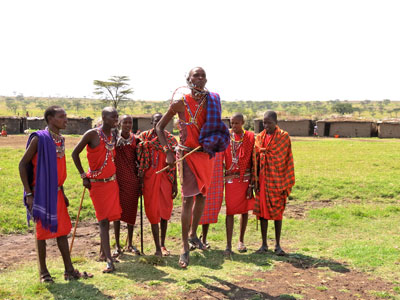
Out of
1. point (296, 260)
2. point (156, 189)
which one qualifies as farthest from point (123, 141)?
point (296, 260)

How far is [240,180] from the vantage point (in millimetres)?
6227

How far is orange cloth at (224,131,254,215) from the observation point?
6.12 m

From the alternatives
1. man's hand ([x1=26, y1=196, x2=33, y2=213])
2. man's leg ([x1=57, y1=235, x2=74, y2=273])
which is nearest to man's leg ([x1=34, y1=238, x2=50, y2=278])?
man's leg ([x1=57, y1=235, x2=74, y2=273])

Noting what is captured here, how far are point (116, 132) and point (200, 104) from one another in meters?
1.40

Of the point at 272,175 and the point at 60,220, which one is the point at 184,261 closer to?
the point at 60,220

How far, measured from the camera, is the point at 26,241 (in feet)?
22.6

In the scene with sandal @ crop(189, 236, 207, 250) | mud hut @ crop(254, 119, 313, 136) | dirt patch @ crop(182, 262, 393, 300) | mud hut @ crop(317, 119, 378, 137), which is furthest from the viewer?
mud hut @ crop(254, 119, 313, 136)

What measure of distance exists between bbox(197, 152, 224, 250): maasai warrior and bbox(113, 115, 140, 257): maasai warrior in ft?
3.57

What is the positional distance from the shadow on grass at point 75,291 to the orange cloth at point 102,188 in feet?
2.98

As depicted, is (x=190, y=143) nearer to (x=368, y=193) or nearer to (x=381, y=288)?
(x=381, y=288)

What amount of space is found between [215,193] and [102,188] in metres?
1.93

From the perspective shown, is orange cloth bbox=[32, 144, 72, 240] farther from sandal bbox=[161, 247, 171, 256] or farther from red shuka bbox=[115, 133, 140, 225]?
sandal bbox=[161, 247, 171, 256]

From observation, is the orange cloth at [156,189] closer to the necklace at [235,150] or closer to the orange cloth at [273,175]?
the necklace at [235,150]

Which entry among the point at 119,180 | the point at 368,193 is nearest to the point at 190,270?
the point at 119,180
